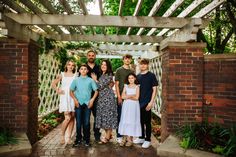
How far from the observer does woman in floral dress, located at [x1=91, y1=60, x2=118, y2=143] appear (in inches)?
277

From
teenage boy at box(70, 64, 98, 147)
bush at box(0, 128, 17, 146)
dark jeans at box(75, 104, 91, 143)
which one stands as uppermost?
teenage boy at box(70, 64, 98, 147)

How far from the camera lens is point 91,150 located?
6.59 meters

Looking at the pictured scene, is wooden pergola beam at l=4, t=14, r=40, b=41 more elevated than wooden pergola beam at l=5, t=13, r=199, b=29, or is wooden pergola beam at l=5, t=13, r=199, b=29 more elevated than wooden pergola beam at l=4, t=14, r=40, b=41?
wooden pergola beam at l=5, t=13, r=199, b=29

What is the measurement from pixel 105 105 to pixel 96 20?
68.4 inches

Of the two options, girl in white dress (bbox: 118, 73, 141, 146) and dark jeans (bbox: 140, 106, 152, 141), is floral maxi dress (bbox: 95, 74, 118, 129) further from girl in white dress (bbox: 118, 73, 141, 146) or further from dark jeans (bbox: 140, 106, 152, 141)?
dark jeans (bbox: 140, 106, 152, 141)

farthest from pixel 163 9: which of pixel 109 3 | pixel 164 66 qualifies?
pixel 164 66

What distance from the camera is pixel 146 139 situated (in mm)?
6980

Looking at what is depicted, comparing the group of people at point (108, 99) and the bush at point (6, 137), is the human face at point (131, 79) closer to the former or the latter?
the group of people at point (108, 99)

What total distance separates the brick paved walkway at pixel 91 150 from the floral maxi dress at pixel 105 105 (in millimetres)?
462

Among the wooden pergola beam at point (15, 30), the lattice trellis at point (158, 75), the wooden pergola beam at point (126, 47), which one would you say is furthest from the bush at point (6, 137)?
the wooden pergola beam at point (126, 47)

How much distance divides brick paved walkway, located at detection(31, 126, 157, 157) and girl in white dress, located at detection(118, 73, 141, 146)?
0.36 m

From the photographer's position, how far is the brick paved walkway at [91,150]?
6.25 meters

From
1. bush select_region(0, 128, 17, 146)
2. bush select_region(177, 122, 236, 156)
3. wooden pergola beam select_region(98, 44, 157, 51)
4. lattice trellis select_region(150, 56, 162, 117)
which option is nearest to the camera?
bush select_region(177, 122, 236, 156)

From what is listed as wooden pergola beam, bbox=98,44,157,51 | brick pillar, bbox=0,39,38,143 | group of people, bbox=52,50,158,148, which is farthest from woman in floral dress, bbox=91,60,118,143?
wooden pergola beam, bbox=98,44,157,51
